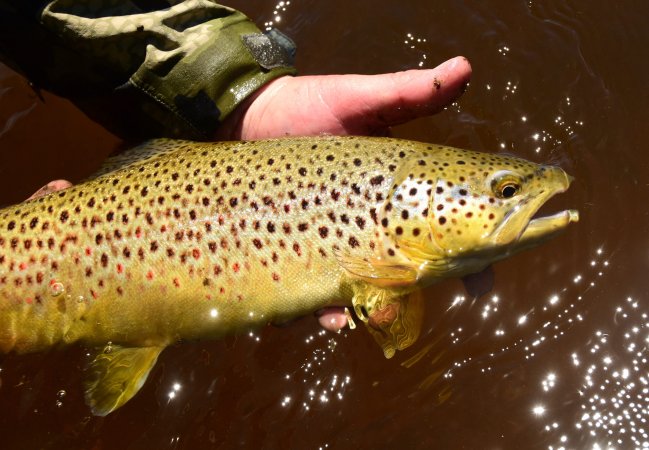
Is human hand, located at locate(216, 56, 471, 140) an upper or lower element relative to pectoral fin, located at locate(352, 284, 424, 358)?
upper

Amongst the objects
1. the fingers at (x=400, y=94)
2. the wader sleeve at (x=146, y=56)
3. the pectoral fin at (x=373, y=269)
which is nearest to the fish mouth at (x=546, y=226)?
the pectoral fin at (x=373, y=269)

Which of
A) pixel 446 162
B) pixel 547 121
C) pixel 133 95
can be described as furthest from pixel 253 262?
pixel 547 121

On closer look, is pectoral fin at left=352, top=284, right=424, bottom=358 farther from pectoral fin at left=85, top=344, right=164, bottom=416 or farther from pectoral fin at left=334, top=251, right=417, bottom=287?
pectoral fin at left=85, top=344, right=164, bottom=416

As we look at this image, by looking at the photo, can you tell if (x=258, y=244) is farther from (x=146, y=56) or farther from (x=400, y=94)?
(x=146, y=56)

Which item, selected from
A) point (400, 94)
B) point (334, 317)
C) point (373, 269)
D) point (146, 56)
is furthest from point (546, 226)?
point (146, 56)

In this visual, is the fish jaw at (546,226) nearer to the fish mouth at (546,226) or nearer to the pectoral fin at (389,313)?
the fish mouth at (546,226)

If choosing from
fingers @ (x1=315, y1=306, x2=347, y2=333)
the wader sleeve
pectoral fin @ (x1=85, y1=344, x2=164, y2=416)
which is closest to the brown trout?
pectoral fin @ (x1=85, y1=344, x2=164, y2=416)

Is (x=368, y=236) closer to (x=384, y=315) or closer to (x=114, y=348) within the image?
(x=384, y=315)
